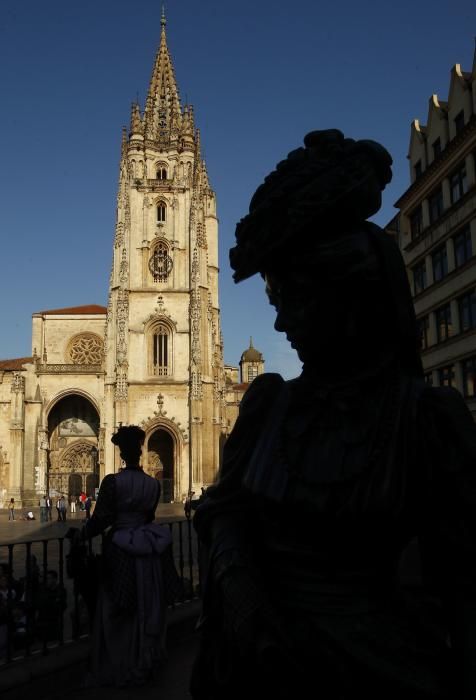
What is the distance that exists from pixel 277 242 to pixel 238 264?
13cm

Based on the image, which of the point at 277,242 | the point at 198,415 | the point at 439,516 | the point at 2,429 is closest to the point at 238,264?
the point at 277,242

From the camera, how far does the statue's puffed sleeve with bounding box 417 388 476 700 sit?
4.03 ft

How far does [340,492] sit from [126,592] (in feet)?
10.7

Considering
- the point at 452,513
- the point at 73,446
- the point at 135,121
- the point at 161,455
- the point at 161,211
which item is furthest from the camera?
the point at 135,121

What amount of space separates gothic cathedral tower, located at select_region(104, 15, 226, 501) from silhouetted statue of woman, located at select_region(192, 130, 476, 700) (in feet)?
127

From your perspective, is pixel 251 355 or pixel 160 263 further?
pixel 251 355

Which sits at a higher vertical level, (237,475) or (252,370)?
(252,370)

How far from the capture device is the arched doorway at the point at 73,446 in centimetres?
4541

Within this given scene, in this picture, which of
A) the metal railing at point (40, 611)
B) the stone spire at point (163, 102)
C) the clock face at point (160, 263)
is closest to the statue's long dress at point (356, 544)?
the metal railing at point (40, 611)

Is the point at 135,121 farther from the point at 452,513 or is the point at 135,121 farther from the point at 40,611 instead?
the point at 452,513

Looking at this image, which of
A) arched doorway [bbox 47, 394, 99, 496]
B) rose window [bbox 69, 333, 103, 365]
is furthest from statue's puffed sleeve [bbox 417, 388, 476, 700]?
rose window [bbox 69, 333, 103, 365]

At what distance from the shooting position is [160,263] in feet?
143

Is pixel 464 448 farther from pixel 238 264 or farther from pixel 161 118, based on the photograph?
pixel 161 118

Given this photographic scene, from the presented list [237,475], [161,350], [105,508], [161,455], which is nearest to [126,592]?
[105,508]
